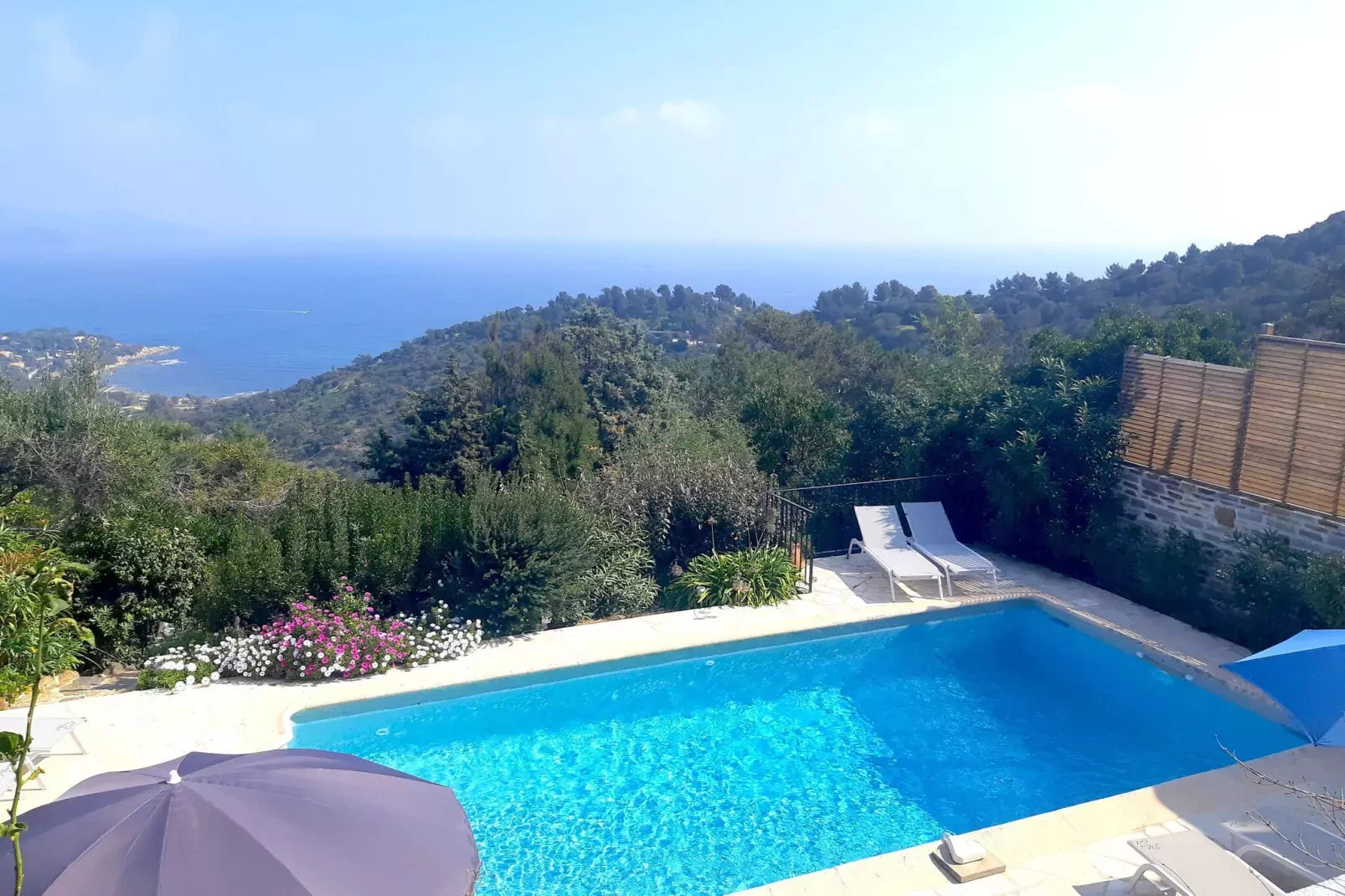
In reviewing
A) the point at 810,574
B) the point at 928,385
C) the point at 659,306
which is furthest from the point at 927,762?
the point at 659,306

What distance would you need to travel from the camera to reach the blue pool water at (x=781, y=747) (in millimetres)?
5980

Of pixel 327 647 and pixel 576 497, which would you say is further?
pixel 576 497

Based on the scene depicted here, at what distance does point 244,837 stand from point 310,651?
16.2ft

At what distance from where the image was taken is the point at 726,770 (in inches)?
275

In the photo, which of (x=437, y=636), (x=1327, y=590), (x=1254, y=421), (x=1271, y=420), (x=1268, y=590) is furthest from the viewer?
(x=1254, y=421)

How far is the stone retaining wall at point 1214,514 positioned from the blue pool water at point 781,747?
1.78 meters

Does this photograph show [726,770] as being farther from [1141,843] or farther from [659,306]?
[659,306]

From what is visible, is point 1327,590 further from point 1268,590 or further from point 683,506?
point 683,506

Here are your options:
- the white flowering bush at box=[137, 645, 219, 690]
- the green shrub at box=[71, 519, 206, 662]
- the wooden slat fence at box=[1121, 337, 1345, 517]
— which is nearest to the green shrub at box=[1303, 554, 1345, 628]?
the wooden slat fence at box=[1121, 337, 1345, 517]

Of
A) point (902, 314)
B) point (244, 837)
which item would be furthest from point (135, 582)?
point (902, 314)

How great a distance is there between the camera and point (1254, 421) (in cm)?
870

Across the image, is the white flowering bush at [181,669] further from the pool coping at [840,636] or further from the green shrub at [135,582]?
the pool coping at [840,636]

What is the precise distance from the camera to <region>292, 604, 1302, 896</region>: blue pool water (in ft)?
19.6

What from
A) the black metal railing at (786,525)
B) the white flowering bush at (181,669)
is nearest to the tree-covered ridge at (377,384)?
the black metal railing at (786,525)
